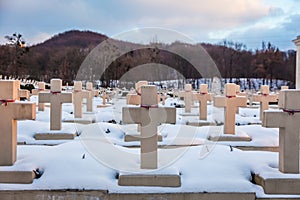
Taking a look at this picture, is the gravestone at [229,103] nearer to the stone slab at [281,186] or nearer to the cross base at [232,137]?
the cross base at [232,137]

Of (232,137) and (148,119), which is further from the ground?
(148,119)

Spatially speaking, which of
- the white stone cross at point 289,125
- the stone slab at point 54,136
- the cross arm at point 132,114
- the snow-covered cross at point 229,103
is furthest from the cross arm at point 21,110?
the snow-covered cross at point 229,103

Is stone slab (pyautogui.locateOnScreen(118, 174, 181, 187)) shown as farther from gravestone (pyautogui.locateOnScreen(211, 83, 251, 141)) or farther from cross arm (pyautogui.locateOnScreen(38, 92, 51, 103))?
cross arm (pyautogui.locateOnScreen(38, 92, 51, 103))

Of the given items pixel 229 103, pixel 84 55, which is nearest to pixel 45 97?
pixel 229 103

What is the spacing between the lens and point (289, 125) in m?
3.76

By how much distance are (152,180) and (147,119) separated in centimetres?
68

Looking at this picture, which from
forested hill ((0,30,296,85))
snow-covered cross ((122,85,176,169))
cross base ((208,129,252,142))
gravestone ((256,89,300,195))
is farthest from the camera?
forested hill ((0,30,296,85))

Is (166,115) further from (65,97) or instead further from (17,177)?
(65,97)

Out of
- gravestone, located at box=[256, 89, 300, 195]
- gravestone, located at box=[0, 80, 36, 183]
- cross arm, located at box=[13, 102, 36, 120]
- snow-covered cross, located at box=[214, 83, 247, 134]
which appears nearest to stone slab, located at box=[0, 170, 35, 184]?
gravestone, located at box=[0, 80, 36, 183]

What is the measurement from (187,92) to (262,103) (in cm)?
275

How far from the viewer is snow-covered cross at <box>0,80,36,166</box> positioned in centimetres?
384

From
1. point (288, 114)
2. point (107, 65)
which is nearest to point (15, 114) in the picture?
point (288, 114)

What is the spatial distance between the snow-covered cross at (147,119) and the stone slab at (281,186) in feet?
3.97

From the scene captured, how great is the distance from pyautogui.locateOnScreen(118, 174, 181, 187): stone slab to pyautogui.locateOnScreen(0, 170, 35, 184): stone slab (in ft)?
3.08
